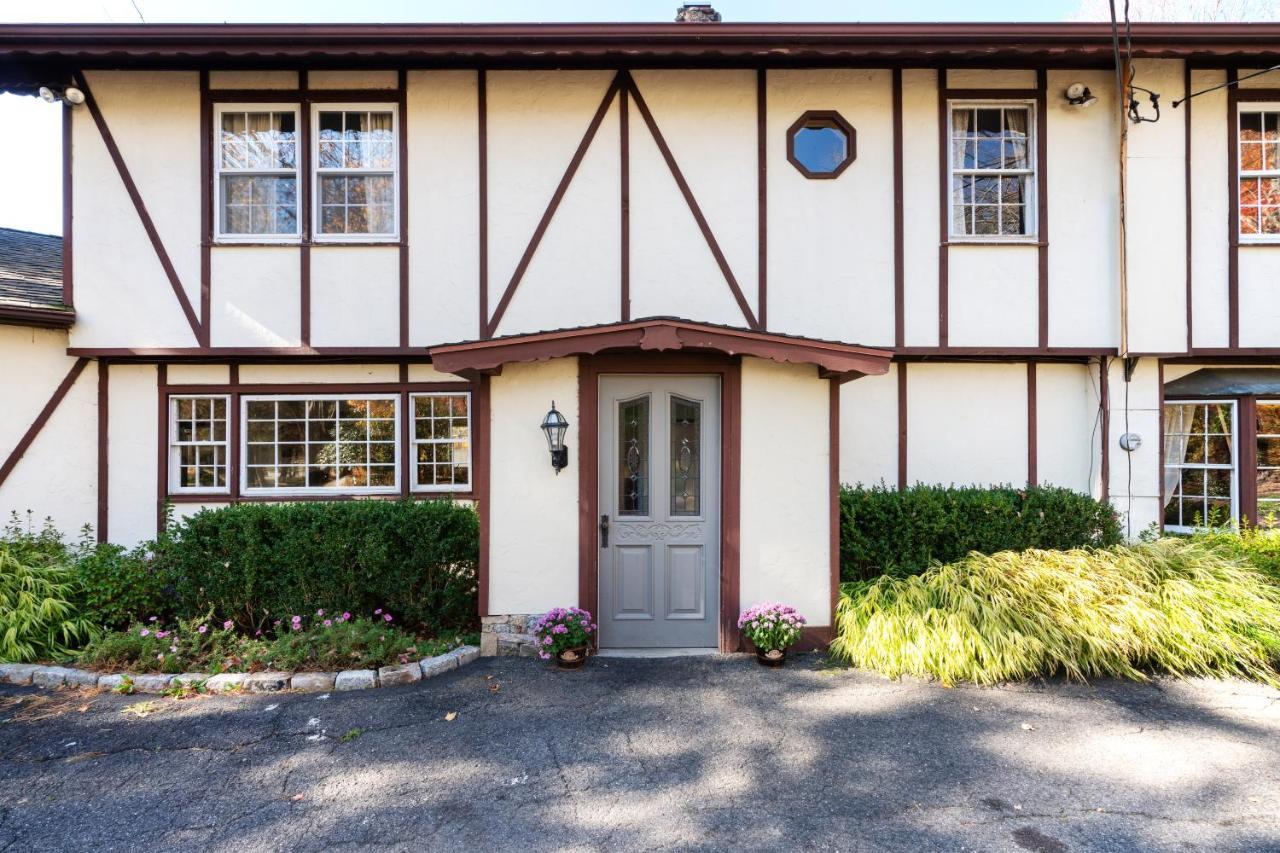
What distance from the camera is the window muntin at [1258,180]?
270 inches

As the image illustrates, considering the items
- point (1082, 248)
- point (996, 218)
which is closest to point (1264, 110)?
point (1082, 248)

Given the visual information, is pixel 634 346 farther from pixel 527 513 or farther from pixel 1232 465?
pixel 1232 465

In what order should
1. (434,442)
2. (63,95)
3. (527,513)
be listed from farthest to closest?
(434,442), (63,95), (527,513)

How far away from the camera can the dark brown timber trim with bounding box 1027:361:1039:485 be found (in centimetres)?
700

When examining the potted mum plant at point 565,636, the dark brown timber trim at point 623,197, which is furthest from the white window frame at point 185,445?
the dark brown timber trim at point 623,197

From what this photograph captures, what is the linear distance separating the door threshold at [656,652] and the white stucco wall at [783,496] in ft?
1.82

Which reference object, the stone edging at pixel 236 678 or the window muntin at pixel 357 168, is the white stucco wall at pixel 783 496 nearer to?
the stone edging at pixel 236 678

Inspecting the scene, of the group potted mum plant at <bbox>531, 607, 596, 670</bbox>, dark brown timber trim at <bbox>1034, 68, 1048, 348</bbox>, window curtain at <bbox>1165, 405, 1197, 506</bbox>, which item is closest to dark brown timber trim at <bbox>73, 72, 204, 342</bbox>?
potted mum plant at <bbox>531, 607, 596, 670</bbox>

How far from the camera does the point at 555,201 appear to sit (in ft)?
22.3

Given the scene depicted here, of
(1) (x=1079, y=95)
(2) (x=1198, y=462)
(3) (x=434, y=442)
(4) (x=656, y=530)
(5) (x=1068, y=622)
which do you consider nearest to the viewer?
(5) (x=1068, y=622)

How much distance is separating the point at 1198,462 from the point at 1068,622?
170 inches

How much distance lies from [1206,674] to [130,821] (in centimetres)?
716

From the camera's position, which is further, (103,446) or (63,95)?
(103,446)

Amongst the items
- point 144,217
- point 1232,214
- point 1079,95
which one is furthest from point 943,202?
point 144,217
